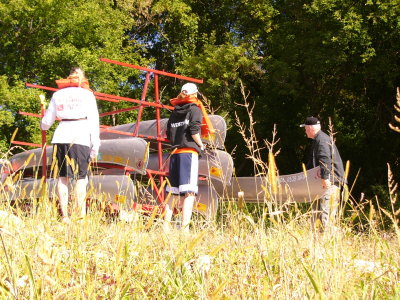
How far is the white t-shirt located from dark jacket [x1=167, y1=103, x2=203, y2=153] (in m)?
0.92

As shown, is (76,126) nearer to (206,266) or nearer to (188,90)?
(188,90)

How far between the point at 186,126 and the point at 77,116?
46.2 inches

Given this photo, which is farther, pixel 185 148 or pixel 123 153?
pixel 123 153

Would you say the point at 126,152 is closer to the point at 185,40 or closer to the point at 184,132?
the point at 184,132

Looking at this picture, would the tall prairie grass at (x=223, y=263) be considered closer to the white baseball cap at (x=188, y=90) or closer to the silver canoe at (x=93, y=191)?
the silver canoe at (x=93, y=191)

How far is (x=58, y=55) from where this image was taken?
24125 mm

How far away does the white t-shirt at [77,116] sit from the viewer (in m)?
5.31

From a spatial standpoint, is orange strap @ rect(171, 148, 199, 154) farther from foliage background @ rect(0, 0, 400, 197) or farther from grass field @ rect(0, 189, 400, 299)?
foliage background @ rect(0, 0, 400, 197)

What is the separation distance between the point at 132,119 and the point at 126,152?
16.4 meters

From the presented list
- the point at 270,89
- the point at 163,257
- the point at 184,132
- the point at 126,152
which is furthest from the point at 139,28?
the point at 163,257

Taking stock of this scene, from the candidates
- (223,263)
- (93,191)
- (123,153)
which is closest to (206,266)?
(223,263)

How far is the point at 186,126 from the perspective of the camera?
600 centimetres

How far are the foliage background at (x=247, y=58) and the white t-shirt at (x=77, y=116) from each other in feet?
31.5

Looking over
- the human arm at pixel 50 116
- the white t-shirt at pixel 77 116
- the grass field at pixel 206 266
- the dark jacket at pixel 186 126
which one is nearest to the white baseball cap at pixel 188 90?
the dark jacket at pixel 186 126
